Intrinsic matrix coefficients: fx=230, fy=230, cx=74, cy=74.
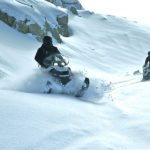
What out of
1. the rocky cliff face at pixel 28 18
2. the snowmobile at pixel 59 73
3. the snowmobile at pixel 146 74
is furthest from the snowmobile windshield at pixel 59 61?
the rocky cliff face at pixel 28 18

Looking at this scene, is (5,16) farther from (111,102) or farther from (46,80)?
(111,102)

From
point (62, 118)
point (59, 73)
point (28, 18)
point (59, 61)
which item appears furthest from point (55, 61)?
point (28, 18)

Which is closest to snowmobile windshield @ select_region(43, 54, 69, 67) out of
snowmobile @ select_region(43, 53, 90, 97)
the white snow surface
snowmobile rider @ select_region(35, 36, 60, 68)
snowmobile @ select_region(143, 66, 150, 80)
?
snowmobile @ select_region(43, 53, 90, 97)

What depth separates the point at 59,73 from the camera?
276 inches

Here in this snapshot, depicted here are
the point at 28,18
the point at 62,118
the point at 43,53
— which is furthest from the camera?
the point at 28,18

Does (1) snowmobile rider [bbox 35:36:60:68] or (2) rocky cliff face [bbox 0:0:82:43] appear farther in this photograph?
(2) rocky cliff face [bbox 0:0:82:43]

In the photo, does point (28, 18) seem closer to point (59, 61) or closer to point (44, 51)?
point (44, 51)

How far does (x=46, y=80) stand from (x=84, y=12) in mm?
33485

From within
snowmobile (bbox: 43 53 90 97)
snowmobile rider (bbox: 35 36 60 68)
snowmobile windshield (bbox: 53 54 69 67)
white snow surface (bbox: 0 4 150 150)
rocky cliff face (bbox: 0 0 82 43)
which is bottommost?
white snow surface (bbox: 0 4 150 150)

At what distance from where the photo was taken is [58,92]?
6754mm

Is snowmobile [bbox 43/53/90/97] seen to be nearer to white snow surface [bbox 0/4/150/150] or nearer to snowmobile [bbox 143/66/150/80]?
white snow surface [bbox 0/4/150/150]

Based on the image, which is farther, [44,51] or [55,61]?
[44,51]

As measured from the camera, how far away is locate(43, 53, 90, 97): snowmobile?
22.6 feet

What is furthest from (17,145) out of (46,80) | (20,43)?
(20,43)
